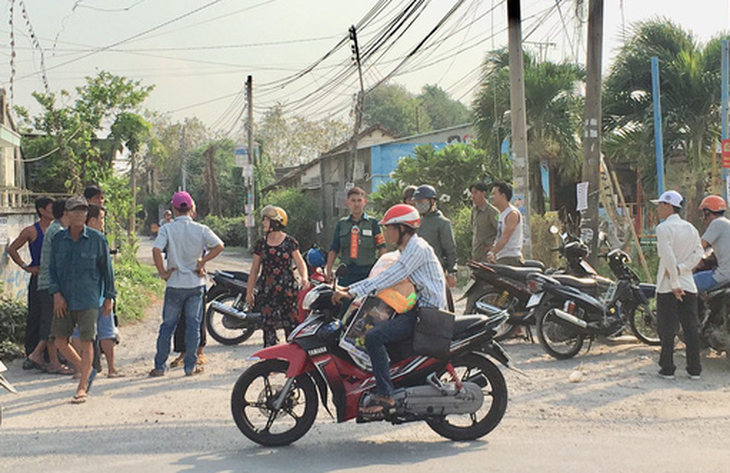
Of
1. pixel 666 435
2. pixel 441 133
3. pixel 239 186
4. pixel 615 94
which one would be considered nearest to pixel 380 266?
pixel 666 435

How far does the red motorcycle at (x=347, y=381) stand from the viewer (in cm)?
565

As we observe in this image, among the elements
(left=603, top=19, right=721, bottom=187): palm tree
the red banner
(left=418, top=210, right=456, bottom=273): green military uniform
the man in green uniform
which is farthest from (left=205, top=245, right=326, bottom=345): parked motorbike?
(left=603, top=19, right=721, bottom=187): palm tree

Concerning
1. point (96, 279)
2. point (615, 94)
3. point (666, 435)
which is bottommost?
point (666, 435)

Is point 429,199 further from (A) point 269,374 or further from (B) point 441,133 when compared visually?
(B) point 441,133

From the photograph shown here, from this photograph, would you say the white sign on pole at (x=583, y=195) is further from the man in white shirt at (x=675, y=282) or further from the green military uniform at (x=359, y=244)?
the green military uniform at (x=359, y=244)

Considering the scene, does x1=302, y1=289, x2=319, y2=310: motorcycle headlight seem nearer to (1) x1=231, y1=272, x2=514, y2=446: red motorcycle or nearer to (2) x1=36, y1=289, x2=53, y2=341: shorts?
(1) x1=231, y1=272, x2=514, y2=446: red motorcycle

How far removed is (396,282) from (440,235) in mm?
3464

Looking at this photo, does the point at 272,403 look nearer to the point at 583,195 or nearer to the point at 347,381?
the point at 347,381

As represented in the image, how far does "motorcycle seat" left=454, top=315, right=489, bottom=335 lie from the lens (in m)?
5.78

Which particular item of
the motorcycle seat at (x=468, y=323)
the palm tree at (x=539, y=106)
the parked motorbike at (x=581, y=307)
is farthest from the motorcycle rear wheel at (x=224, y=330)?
the palm tree at (x=539, y=106)

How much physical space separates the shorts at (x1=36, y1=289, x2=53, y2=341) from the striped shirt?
14.6 ft

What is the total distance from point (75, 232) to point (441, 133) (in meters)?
30.9

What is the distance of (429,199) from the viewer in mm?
8773

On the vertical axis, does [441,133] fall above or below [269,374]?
above
